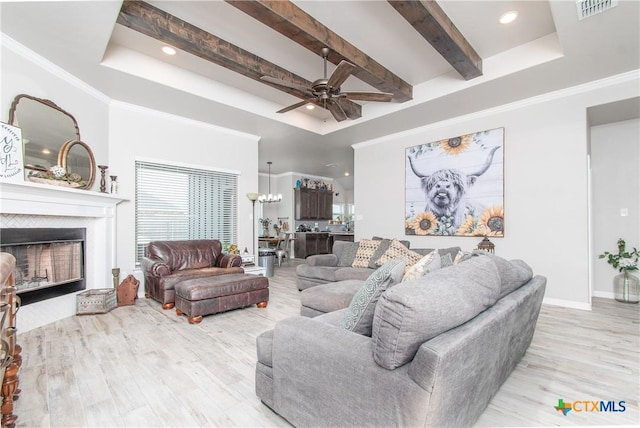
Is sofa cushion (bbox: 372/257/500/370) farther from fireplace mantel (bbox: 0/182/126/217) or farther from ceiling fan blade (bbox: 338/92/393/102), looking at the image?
fireplace mantel (bbox: 0/182/126/217)

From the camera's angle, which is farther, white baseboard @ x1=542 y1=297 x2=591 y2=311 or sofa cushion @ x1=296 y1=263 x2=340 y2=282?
sofa cushion @ x1=296 y1=263 x2=340 y2=282

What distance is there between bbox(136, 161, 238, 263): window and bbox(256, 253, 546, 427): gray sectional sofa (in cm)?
392

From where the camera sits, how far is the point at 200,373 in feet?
7.24

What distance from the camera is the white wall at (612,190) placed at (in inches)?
172

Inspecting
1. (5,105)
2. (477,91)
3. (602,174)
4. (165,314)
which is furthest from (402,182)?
(5,105)

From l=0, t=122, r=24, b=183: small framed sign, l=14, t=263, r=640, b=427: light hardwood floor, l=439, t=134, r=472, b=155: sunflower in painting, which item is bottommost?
l=14, t=263, r=640, b=427: light hardwood floor

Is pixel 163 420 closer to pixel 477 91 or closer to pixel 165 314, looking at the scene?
pixel 165 314

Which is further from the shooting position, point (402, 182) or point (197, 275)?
point (402, 182)

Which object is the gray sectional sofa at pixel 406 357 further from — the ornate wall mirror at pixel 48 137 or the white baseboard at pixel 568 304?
the ornate wall mirror at pixel 48 137

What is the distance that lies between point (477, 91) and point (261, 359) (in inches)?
164

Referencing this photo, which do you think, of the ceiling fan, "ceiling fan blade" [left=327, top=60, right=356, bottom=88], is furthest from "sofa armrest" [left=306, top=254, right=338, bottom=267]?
"ceiling fan blade" [left=327, top=60, right=356, bottom=88]

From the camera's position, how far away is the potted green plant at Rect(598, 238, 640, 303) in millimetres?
4230

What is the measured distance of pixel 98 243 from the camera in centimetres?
409

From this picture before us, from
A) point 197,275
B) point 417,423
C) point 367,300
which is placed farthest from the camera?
point 197,275
